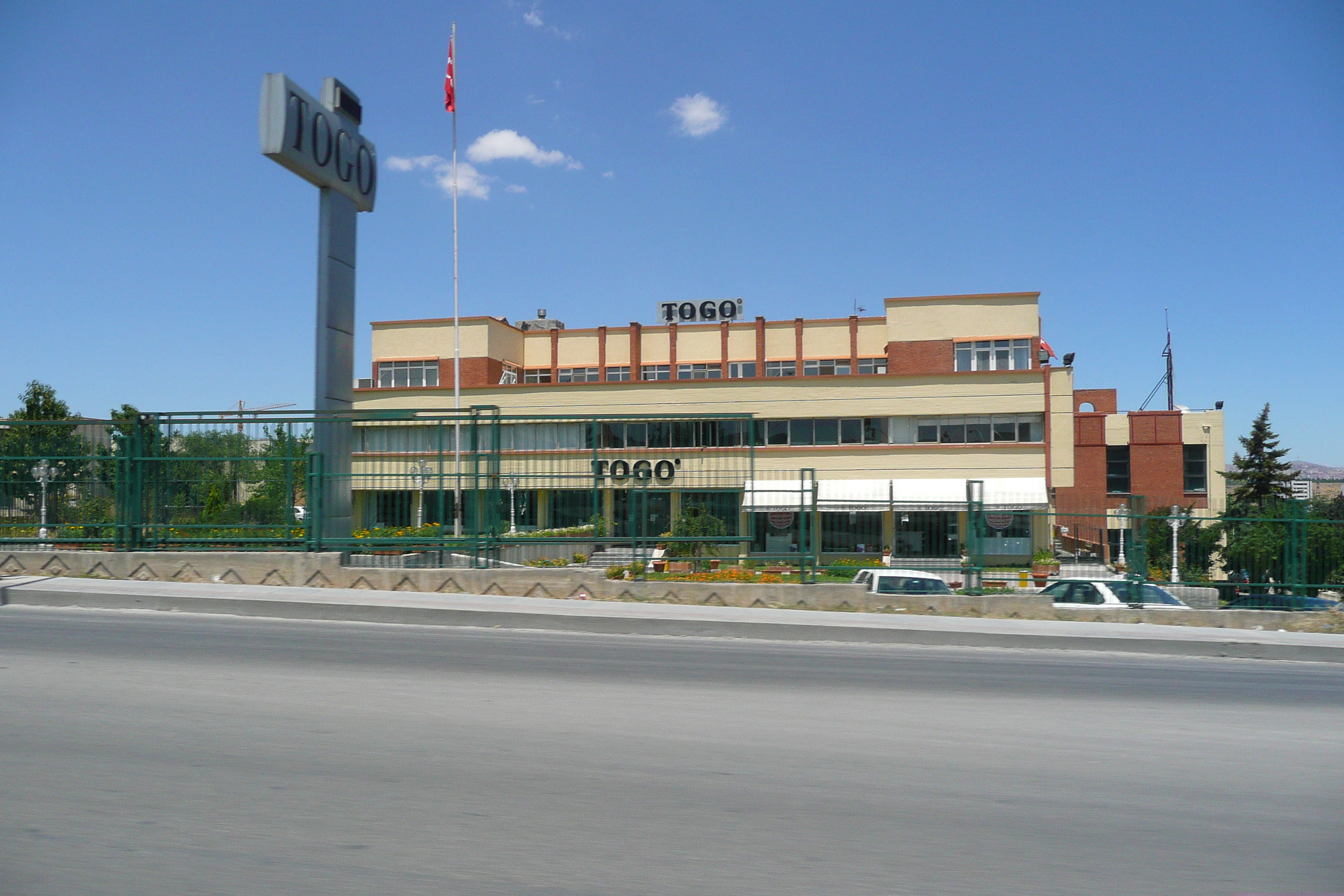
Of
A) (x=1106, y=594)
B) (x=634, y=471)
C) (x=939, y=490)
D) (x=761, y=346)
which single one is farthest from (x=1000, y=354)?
(x=634, y=471)

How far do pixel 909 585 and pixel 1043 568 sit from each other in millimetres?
2299

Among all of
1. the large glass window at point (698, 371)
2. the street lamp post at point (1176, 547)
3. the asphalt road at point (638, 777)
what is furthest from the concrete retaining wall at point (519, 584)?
the large glass window at point (698, 371)

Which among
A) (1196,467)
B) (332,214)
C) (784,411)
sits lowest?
(1196,467)

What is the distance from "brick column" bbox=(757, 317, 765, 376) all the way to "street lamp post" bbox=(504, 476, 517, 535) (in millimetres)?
44829

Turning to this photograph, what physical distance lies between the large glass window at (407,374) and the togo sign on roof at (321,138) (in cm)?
4174

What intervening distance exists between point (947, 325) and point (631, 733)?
163 feet

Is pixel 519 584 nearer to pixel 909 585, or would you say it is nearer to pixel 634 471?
pixel 634 471

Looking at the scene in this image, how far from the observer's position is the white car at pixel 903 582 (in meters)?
15.9

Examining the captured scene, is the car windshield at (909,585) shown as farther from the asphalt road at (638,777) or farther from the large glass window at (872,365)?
the large glass window at (872,365)

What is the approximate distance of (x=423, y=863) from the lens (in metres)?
4.30

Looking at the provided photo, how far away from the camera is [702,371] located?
2406 inches

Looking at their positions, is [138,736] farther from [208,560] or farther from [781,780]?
[208,560]

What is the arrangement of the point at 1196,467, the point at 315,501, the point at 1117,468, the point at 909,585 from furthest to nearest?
the point at 1117,468, the point at 1196,467, the point at 909,585, the point at 315,501

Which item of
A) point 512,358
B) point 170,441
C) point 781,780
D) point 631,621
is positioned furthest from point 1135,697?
point 512,358
